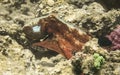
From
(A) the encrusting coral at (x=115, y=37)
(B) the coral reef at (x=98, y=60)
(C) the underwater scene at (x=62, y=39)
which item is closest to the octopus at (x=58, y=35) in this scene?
(C) the underwater scene at (x=62, y=39)

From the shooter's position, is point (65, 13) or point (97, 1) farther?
point (97, 1)

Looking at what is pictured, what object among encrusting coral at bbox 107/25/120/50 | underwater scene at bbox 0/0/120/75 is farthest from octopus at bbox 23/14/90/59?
encrusting coral at bbox 107/25/120/50

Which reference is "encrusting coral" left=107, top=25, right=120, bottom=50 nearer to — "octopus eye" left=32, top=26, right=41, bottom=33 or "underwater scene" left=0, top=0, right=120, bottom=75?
"underwater scene" left=0, top=0, right=120, bottom=75

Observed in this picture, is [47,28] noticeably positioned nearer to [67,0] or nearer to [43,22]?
[43,22]

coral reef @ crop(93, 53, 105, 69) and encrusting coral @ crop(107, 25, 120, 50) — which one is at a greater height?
encrusting coral @ crop(107, 25, 120, 50)

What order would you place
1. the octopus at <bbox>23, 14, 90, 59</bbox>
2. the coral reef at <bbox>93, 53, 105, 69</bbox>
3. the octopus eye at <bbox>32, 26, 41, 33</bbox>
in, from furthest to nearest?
1. the octopus eye at <bbox>32, 26, 41, 33</bbox>
2. the octopus at <bbox>23, 14, 90, 59</bbox>
3. the coral reef at <bbox>93, 53, 105, 69</bbox>

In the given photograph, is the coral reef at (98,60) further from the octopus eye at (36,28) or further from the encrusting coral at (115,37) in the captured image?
the octopus eye at (36,28)

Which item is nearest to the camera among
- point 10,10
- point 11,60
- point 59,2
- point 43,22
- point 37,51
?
point 11,60

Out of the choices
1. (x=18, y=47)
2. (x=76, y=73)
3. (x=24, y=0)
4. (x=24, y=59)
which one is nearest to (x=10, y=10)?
(x=24, y=0)

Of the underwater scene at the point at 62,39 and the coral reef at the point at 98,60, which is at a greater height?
the underwater scene at the point at 62,39
